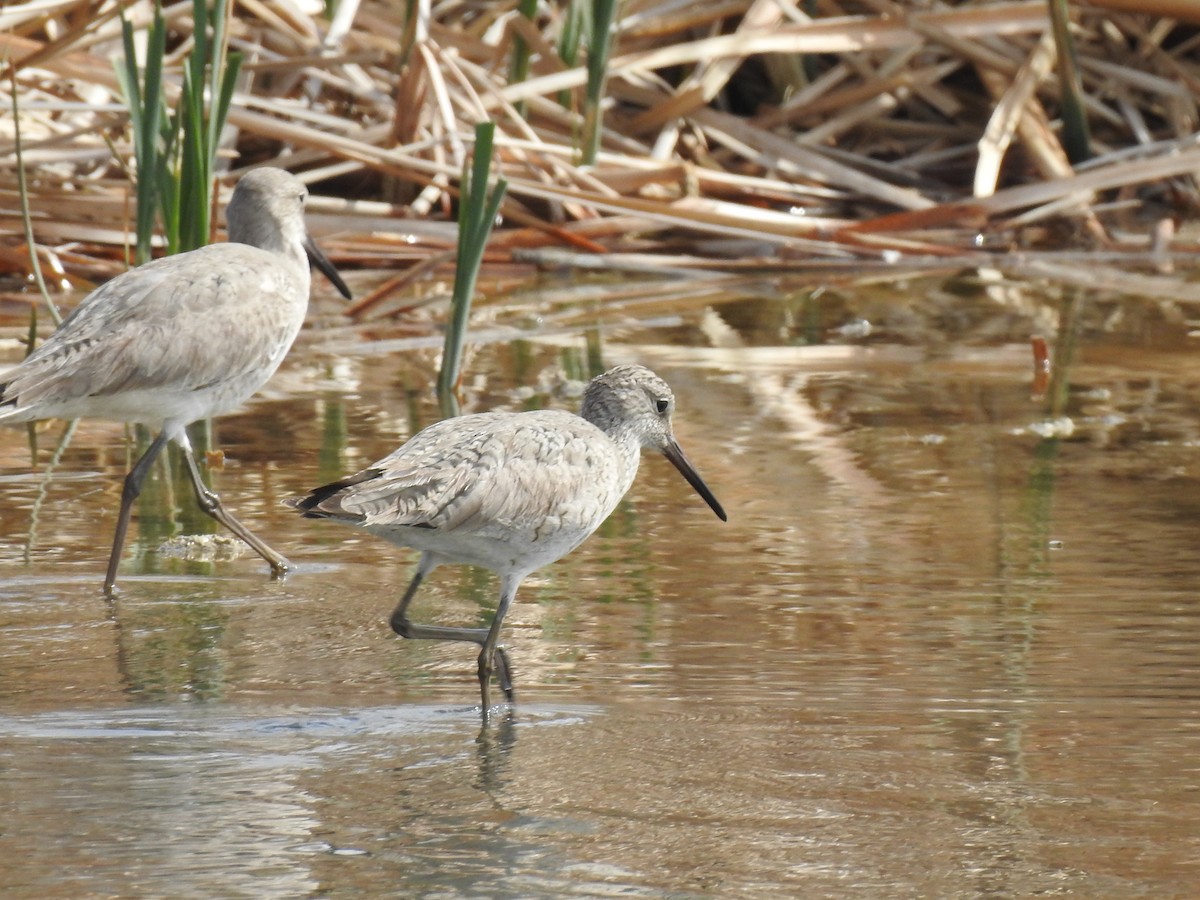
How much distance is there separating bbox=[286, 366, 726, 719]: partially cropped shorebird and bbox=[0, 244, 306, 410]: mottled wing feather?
122cm

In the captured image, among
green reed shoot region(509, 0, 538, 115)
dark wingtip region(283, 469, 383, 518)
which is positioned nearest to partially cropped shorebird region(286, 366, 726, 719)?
dark wingtip region(283, 469, 383, 518)

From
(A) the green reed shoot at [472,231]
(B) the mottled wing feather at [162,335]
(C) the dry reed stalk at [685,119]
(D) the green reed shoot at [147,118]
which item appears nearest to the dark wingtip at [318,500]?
(B) the mottled wing feather at [162,335]

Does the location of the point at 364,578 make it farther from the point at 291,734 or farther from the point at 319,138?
the point at 319,138

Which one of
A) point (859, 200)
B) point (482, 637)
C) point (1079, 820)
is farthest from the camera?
point (859, 200)

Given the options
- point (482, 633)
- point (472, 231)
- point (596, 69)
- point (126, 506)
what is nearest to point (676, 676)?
point (482, 633)

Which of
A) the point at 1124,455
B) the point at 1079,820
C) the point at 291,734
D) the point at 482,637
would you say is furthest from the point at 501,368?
the point at 1079,820

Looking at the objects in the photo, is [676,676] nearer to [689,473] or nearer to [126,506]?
[689,473]

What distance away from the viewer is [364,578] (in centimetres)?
500

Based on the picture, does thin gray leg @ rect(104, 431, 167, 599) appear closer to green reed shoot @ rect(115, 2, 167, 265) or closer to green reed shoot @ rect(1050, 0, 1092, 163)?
green reed shoot @ rect(115, 2, 167, 265)

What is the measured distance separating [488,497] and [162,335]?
160 cm

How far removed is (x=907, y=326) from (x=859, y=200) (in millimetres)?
2372

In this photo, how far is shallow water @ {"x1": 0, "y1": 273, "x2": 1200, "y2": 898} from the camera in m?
3.14

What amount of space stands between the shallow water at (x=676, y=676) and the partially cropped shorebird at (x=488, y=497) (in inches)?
8.3

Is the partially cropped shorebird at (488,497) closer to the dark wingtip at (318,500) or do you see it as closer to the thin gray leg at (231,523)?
the dark wingtip at (318,500)
